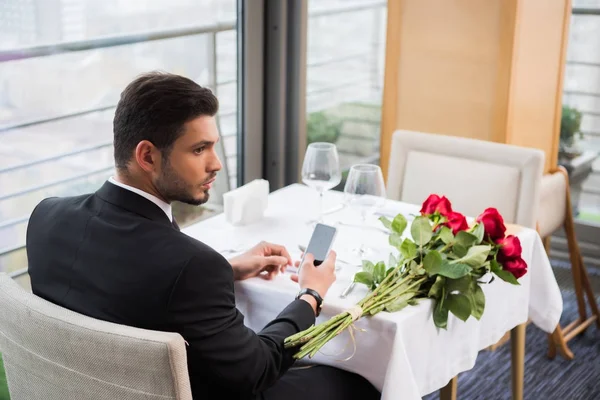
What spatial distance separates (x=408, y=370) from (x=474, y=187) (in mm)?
1131

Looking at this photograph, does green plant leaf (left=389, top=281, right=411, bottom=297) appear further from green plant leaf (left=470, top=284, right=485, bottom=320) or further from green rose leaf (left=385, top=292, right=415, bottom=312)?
green plant leaf (left=470, top=284, right=485, bottom=320)

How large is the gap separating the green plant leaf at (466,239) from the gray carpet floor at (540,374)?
1.08 m

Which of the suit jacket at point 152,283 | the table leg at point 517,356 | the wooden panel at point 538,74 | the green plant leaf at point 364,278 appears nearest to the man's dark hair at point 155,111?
the suit jacket at point 152,283

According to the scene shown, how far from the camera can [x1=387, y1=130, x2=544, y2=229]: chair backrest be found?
9.18 ft

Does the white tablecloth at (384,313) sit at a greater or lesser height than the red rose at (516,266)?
lesser

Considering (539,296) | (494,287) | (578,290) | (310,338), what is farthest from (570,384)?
(310,338)

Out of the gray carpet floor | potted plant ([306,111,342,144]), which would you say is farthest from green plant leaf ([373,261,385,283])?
potted plant ([306,111,342,144])

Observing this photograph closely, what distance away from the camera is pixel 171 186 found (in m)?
1.76

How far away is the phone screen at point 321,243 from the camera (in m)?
2.08

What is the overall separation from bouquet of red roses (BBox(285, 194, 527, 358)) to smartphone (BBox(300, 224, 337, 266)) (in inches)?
4.2

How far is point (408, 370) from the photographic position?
188 cm

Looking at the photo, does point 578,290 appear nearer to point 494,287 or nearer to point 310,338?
point 494,287

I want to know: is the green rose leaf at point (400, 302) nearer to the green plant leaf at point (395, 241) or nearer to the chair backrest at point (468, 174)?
the green plant leaf at point (395, 241)

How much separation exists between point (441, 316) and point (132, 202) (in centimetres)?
77
